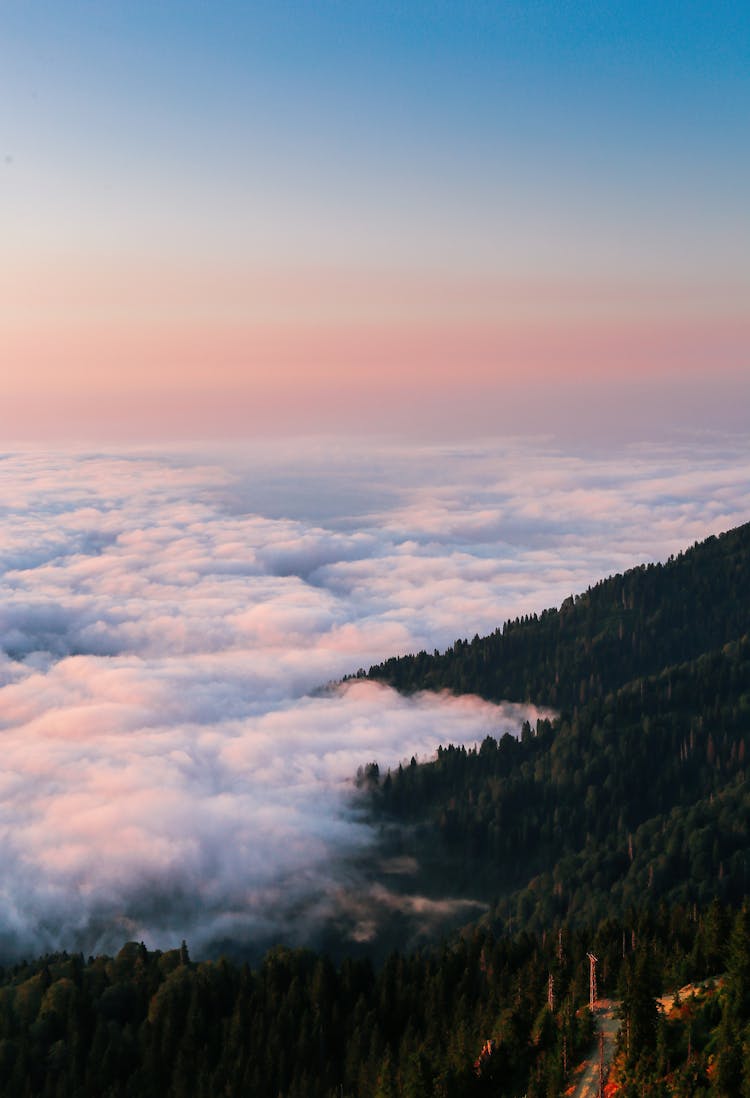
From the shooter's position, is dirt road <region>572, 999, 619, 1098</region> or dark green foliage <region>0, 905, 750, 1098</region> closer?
dirt road <region>572, 999, 619, 1098</region>

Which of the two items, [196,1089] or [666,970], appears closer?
[666,970]

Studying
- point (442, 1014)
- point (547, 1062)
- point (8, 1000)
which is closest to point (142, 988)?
point (8, 1000)

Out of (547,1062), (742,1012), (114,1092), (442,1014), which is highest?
(742,1012)

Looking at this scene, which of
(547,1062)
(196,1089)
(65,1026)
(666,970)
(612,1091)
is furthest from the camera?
(65,1026)

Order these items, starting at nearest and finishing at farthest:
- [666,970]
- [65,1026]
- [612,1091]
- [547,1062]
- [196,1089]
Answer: [612,1091]
[547,1062]
[666,970]
[196,1089]
[65,1026]

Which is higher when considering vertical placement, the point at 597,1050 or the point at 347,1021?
the point at 597,1050

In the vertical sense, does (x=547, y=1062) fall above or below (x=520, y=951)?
above

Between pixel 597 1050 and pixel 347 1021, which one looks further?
pixel 347 1021

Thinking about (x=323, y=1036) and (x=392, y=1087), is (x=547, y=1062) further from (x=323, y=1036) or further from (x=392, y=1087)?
(x=323, y=1036)

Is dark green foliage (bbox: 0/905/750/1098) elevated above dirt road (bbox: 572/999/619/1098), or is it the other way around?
dirt road (bbox: 572/999/619/1098)

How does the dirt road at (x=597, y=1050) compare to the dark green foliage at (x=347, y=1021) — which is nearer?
the dirt road at (x=597, y=1050)

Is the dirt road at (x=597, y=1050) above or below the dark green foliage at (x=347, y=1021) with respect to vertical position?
above
